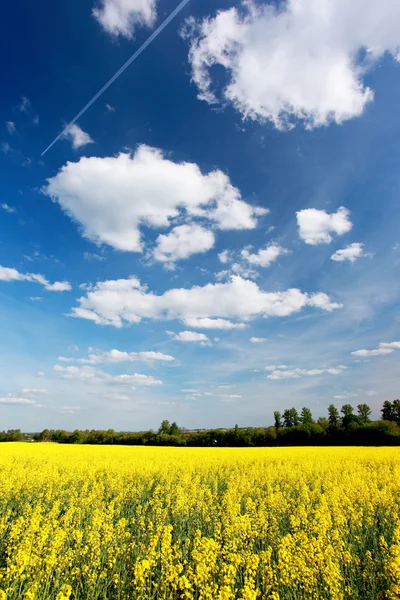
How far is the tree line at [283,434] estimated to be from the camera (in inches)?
Result: 2039

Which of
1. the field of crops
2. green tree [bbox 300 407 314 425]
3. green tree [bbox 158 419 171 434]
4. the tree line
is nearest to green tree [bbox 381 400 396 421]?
the tree line

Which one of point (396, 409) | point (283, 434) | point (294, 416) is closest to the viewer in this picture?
point (283, 434)

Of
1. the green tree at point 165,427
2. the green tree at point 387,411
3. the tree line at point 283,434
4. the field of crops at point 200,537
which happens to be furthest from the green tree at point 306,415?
the field of crops at point 200,537

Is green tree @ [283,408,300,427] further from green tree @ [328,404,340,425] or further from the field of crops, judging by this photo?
the field of crops

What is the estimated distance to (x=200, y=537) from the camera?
307 inches

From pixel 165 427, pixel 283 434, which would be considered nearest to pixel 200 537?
pixel 283 434

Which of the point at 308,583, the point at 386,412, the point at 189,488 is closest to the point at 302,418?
the point at 386,412

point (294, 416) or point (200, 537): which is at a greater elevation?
point (294, 416)

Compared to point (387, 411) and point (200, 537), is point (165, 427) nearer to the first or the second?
point (387, 411)

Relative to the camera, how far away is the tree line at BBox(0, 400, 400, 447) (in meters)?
51.8

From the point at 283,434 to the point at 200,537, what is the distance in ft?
196

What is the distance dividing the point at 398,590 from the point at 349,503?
6.37m

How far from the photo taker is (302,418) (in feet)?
308

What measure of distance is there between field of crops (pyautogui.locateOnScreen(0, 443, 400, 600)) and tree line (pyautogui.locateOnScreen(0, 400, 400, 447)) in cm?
3601
